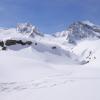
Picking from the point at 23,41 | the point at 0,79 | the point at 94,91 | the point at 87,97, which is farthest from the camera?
the point at 23,41

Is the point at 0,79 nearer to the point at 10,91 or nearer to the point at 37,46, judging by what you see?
the point at 10,91

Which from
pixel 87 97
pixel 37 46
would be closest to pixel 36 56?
pixel 37 46

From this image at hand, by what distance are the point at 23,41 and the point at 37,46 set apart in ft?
11.4

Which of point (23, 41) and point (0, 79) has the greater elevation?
point (23, 41)

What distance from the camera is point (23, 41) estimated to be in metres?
61.2

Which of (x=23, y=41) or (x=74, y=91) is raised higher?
(x=23, y=41)

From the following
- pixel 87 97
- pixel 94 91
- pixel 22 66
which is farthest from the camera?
pixel 22 66

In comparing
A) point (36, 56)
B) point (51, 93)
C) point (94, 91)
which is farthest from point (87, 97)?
point (36, 56)

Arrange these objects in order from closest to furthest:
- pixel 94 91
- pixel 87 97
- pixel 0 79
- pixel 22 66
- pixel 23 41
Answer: pixel 87 97 → pixel 94 91 → pixel 0 79 → pixel 22 66 → pixel 23 41

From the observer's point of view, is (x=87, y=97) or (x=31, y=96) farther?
(x=31, y=96)

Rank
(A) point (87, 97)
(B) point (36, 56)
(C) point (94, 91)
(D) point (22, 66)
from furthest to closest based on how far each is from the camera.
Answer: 1. (B) point (36, 56)
2. (D) point (22, 66)
3. (C) point (94, 91)
4. (A) point (87, 97)

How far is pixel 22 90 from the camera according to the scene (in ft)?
50.9

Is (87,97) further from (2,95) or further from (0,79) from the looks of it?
(0,79)

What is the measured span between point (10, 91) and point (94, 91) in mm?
5048
